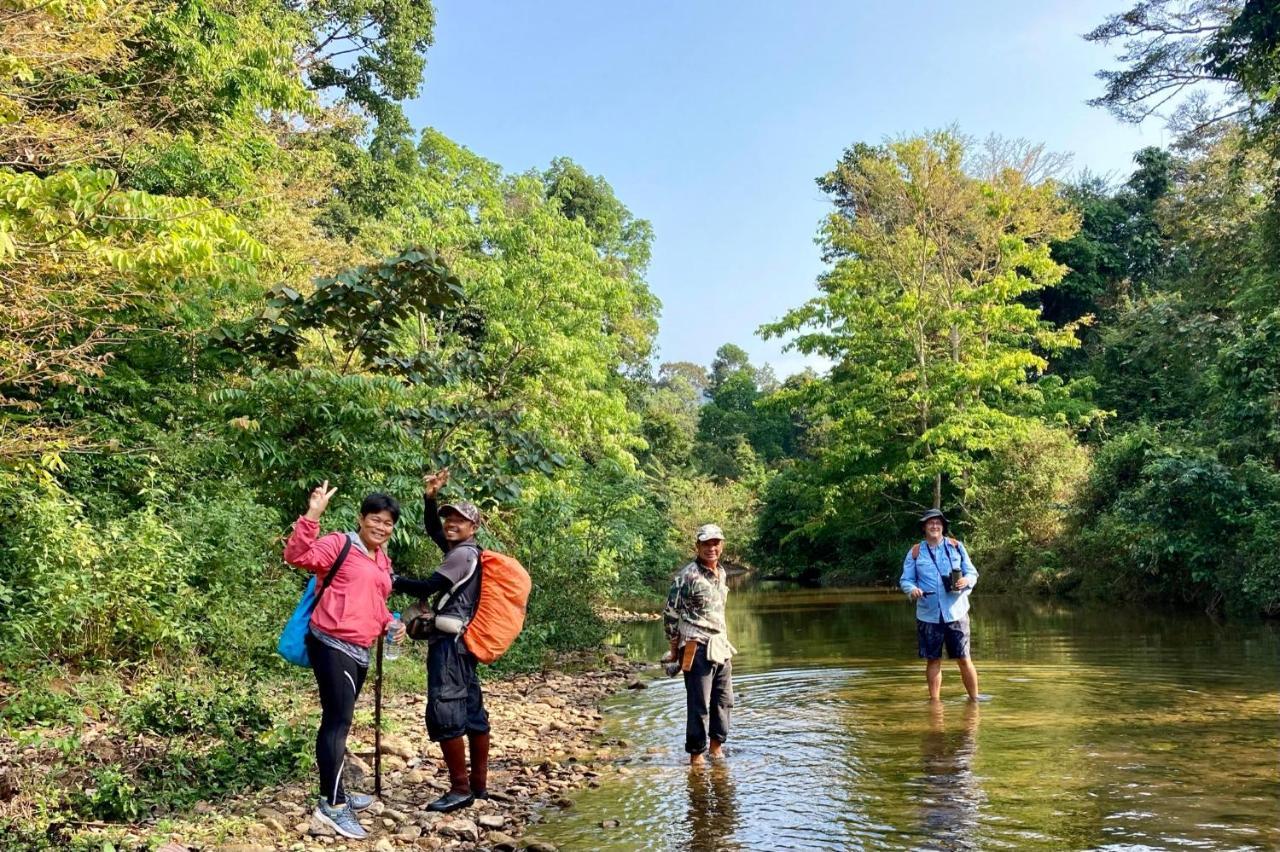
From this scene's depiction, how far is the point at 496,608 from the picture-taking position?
5285mm

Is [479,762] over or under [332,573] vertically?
under

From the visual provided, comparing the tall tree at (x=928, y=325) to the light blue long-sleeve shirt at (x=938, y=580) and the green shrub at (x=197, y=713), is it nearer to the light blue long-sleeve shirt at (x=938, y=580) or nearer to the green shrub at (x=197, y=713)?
the light blue long-sleeve shirt at (x=938, y=580)

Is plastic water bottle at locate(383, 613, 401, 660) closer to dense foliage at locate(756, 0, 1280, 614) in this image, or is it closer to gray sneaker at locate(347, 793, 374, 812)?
gray sneaker at locate(347, 793, 374, 812)

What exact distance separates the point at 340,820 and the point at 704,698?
2.65 m

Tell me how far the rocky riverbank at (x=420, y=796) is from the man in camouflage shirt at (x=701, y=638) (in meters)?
0.69

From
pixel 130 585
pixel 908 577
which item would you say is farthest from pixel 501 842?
pixel 908 577

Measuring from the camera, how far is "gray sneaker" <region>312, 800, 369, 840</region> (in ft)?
14.9

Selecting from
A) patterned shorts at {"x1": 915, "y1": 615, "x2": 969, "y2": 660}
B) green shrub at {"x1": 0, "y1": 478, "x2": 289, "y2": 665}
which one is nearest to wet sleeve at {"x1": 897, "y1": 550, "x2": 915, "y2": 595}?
patterned shorts at {"x1": 915, "y1": 615, "x2": 969, "y2": 660}

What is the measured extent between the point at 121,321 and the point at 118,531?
355cm

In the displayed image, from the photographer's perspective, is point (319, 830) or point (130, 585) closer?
point (319, 830)

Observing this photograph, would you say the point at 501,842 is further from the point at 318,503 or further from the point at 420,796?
the point at 318,503

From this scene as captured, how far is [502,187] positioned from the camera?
810 inches

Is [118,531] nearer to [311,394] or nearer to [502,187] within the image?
[311,394]

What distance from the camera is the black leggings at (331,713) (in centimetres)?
464
